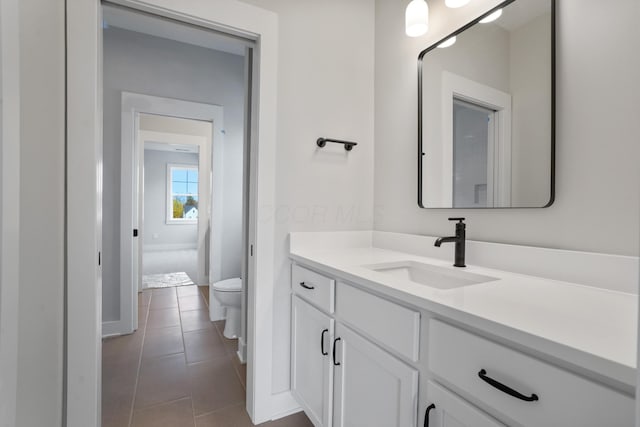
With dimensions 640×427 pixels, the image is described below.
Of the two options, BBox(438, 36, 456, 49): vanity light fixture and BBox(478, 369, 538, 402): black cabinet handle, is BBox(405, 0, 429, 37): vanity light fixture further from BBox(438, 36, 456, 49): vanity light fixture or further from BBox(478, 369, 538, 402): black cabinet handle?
BBox(478, 369, 538, 402): black cabinet handle

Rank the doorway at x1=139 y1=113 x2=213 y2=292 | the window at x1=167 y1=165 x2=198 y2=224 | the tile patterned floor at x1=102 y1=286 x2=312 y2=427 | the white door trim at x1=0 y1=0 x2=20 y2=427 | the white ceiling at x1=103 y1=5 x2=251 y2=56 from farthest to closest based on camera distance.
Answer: the window at x1=167 y1=165 x2=198 y2=224
the doorway at x1=139 y1=113 x2=213 y2=292
the white ceiling at x1=103 y1=5 x2=251 y2=56
the tile patterned floor at x1=102 y1=286 x2=312 y2=427
the white door trim at x1=0 y1=0 x2=20 y2=427

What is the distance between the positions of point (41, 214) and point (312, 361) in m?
1.17

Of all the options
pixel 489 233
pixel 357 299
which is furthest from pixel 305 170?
pixel 489 233

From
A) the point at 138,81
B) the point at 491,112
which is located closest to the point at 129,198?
the point at 138,81

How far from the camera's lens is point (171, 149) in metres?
7.58

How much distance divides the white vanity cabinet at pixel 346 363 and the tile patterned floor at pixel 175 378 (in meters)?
0.41

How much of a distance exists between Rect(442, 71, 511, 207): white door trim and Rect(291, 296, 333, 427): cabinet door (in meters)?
0.85

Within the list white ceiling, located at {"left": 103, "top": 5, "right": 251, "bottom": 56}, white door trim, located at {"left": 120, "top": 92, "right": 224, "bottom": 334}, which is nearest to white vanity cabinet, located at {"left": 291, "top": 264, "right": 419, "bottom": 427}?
white ceiling, located at {"left": 103, "top": 5, "right": 251, "bottom": 56}

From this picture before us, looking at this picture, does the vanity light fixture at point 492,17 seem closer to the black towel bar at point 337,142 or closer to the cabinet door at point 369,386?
the black towel bar at point 337,142

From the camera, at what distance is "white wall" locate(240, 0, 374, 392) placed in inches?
62.4

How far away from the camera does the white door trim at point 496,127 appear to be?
118 centimetres

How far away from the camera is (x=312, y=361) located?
52.9 inches

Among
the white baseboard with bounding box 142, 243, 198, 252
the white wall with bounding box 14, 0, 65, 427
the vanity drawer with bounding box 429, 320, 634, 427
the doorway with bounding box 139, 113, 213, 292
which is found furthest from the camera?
the white baseboard with bounding box 142, 243, 198, 252

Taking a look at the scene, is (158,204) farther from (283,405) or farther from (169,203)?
(283,405)
